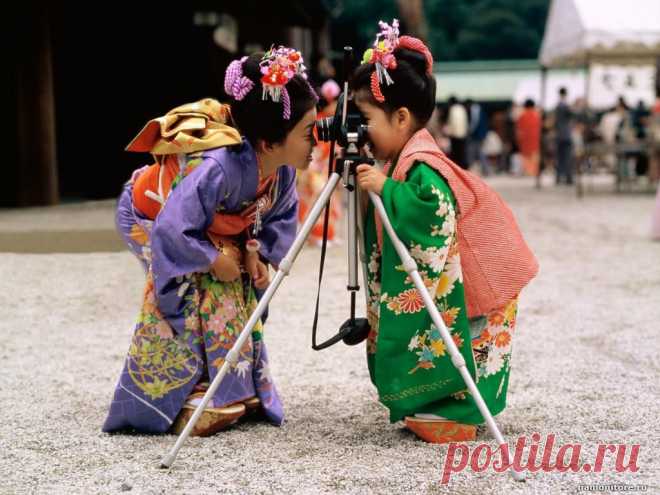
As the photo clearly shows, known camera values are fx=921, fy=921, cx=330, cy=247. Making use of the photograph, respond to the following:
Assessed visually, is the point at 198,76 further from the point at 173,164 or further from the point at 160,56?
the point at 173,164

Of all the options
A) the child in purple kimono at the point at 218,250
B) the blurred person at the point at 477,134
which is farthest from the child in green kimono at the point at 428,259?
the blurred person at the point at 477,134

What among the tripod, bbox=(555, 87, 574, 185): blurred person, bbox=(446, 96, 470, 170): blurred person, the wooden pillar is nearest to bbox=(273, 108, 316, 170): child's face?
the tripod

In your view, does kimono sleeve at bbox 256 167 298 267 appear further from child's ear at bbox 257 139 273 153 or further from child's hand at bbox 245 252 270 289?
child's ear at bbox 257 139 273 153

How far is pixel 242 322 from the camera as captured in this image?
2.93 meters

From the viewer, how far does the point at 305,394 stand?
3398 mm

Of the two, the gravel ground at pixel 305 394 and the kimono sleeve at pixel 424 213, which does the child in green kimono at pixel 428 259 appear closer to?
the kimono sleeve at pixel 424 213

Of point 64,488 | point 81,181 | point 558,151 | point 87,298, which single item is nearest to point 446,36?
point 558,151

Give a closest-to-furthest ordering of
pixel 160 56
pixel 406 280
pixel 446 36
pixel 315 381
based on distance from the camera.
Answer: pixel 406 280 < pixel 315 381 < pixel 160 56 < pixel 446 36

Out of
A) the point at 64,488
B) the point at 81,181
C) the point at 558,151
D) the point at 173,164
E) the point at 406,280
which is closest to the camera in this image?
the point at 64,488

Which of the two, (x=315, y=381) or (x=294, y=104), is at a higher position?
(x=294, y=104)

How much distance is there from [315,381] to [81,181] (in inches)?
408

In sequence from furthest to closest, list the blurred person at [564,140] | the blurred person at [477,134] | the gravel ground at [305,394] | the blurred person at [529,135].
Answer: the blurred person at [477,134] < the blurred person at [529,135] < the blurred person at [564,140] < the gravel ground at [305,394]

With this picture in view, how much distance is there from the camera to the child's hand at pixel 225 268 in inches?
109

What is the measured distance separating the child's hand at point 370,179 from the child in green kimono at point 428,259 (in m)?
0.05
